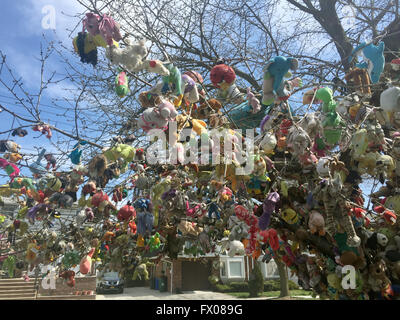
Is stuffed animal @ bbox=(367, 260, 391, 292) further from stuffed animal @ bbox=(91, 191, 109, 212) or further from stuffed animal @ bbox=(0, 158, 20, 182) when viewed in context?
stuffed animal @ bbox=(0, 158, 20, 182)

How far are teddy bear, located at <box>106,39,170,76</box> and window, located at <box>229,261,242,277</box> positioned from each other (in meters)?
19.7

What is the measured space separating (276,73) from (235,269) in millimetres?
19729

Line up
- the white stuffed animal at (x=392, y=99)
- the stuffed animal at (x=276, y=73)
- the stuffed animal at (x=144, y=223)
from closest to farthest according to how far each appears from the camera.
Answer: the white stuffed animal at (x=392, y=99) → the stuffed animal at (x=276, y=73) → the stuffed animal at (x=144, y=223)

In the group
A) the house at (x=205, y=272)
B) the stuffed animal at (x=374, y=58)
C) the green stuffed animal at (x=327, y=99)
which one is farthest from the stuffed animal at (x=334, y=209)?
the house at (x=205, y=272)

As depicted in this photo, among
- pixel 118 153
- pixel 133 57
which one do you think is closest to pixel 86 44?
pixel 133 57

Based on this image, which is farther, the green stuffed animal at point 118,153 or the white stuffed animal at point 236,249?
the white stuffed animal at point 236,249

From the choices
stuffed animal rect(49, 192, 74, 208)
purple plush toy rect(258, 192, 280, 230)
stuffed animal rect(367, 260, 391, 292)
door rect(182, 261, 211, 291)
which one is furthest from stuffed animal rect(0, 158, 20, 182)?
door rect(182, 261, 211, 291)

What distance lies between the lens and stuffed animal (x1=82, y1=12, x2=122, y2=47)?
218 centimetres

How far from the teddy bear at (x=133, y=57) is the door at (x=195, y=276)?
19200 mm

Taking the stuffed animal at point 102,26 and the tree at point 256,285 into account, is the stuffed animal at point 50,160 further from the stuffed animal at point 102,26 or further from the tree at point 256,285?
the tree at point 256,285

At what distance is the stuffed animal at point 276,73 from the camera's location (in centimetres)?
235

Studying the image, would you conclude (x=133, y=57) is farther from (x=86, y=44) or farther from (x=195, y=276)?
(x=195, y=276)
